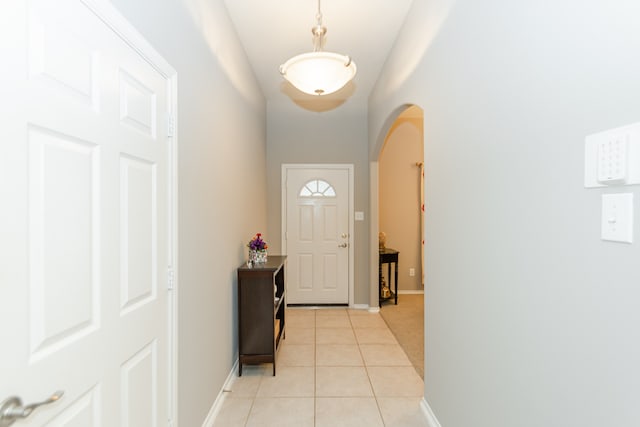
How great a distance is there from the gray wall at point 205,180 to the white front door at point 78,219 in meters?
0.28

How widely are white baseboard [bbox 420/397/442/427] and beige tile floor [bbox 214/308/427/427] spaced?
38mm

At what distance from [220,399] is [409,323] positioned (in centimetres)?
252

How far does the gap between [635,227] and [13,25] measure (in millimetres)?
1512

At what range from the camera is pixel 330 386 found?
2637 millimetres

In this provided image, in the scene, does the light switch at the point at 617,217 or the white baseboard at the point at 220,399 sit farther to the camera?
the white baseboard at the point at 220,399

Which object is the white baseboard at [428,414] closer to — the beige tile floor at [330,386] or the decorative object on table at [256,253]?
the beige tile floor at [330,386]

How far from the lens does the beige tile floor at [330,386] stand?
2230 millimetres

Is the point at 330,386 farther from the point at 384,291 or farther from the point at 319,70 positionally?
the point at 384,291

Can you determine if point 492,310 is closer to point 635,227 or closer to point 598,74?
point 635,227

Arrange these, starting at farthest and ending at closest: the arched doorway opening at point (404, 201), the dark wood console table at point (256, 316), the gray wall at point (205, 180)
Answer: the arched doorway opening at point (404, 201) → the dark wood console table at point (256, 316) → the gray wall at point (205, 180)

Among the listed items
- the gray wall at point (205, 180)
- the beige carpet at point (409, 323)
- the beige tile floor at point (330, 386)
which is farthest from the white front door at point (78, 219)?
the beige carpet at point (409, 323)

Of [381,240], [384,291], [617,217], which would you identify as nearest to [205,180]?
[617,217]

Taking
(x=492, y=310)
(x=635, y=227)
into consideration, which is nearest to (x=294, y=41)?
(x=492, y=310)

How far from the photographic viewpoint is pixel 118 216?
1192 mm
